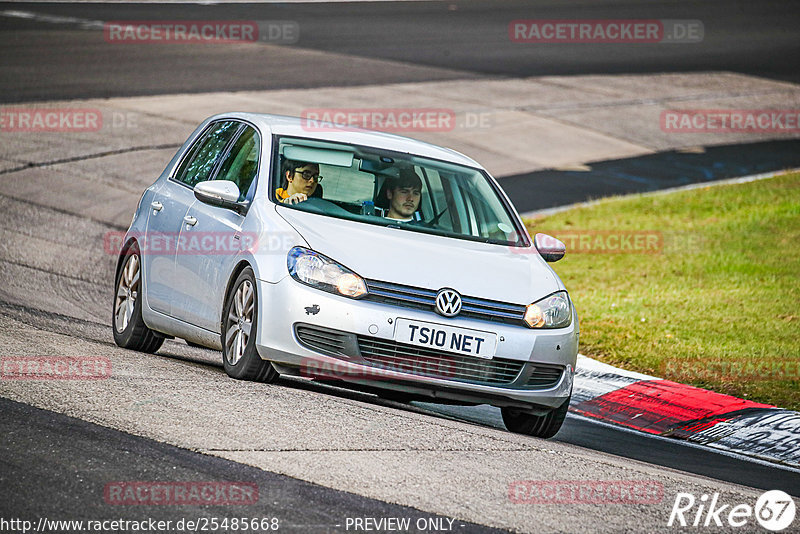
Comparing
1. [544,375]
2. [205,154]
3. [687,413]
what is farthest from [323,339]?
[687,413]

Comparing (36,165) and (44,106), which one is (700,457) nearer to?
(36,165)

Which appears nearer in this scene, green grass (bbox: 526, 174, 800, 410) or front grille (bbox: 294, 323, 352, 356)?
front grille (bbox: 294, 323, 352, 356)

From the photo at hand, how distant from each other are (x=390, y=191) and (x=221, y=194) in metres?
1.14

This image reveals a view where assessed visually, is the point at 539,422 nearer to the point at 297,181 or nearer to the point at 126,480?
the point at 297,181

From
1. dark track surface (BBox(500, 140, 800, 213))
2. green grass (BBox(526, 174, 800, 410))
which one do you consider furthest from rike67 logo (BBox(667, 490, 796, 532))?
dark track surface (BBox(500, 140, 800, 213))

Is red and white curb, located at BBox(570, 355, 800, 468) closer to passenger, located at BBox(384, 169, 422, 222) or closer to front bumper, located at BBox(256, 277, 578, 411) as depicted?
front bumper, located at BBox(256, 277, 578, 411)

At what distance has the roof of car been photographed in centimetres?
843

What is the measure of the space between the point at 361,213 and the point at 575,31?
1086 inches

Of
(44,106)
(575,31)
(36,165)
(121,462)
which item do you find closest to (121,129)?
(44,106)

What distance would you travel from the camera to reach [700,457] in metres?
8.07

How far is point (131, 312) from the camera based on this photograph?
8.98m

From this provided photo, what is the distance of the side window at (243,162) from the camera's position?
818cm

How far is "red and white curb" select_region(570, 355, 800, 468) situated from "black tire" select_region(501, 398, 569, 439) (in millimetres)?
1277

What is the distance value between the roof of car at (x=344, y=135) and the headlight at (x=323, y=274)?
4.50ft
